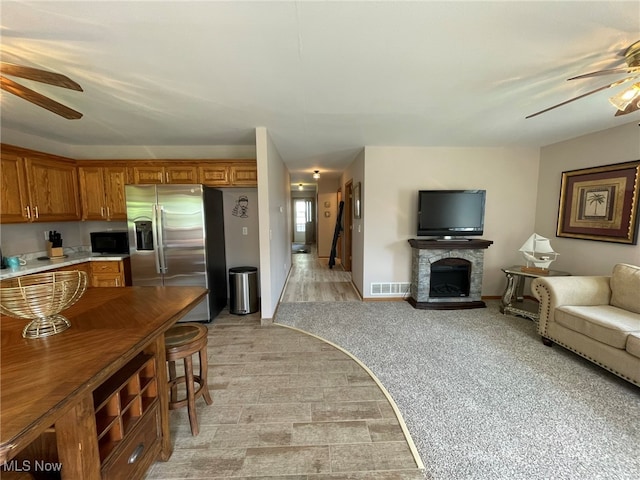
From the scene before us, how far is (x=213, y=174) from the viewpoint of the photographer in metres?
3.66

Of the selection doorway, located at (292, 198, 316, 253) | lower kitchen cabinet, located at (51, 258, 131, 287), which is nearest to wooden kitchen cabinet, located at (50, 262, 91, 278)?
lower kitchen cabinet, located at (51, 258, 131, 287)

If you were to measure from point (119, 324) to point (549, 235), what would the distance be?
17.5 ft

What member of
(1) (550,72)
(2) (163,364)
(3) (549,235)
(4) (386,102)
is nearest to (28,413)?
(2) (163,364)

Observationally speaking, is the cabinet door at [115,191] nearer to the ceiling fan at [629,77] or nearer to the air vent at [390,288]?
the air vent at [390,288]

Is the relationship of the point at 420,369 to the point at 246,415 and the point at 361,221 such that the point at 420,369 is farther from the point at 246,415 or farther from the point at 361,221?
the point at 361,221

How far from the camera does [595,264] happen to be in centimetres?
339

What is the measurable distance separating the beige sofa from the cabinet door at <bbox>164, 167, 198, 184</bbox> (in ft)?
14.8

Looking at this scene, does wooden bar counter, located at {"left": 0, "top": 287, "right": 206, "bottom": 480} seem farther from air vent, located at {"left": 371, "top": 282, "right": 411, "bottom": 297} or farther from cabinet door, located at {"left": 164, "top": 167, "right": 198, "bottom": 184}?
air vent, located at {"left": 371, "top": 282, "right": 411, "bottom": 297}

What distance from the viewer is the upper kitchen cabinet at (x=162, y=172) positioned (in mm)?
3607

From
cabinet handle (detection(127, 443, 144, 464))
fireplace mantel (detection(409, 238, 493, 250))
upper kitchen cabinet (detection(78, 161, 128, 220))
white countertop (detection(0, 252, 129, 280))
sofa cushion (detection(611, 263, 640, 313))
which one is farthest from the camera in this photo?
fireplace mantel (detection(409, 238, 493, 250))

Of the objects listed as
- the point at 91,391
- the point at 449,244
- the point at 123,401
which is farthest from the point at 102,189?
the point at 449,244

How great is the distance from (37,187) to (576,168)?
6.94 metres

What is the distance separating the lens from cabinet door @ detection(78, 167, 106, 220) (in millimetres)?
3602

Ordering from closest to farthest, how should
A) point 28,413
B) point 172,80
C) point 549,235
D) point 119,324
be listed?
point 28,413, point 119,324, point 172,80, point 549,235
